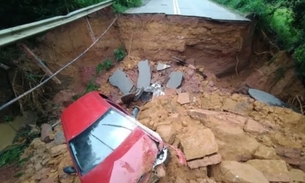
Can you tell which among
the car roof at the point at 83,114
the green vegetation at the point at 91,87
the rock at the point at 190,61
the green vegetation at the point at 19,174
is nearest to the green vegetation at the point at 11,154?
the green vegetation at the point at 19,174

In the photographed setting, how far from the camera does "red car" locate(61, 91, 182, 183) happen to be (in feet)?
9.50

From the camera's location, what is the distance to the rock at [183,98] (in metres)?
5.25

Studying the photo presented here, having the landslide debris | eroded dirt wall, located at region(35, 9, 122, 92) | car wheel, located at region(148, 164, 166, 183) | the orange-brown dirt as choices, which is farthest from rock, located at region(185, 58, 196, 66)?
car wheel, located at region(148, 164, 166, 183)

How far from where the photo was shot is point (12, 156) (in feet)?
15.5

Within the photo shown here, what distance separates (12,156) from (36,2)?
363cm

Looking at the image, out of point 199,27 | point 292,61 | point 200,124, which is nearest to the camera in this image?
point 200,124

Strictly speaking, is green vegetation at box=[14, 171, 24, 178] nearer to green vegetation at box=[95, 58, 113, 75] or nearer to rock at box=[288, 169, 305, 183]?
green vegetation at box=[95, 58, 113, 75]

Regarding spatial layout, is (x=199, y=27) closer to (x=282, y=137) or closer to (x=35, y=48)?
(x=282, y=137)

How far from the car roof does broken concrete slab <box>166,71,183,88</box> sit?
8.39ft

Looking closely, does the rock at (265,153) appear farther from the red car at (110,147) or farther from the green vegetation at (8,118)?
the green vegetation at (8,118)

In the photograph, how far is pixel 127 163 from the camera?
9.66ft

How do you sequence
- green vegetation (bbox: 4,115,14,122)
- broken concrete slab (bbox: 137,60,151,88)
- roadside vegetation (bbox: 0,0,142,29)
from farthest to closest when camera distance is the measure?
1. broken concrete slab (bbox: 137,60,151,88)
2. green vegetation (bbox: 4,115,14,122)
3. roadside vegetation (bbox: 0,0,142,29)

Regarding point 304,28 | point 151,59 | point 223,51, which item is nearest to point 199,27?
point 223,51

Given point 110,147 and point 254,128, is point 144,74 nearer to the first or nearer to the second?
point 254,128
